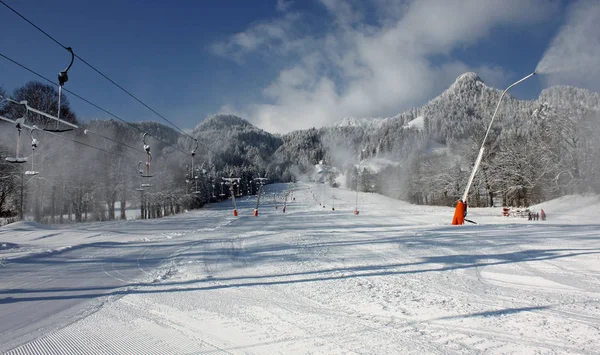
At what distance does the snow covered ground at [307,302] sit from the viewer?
4188mm

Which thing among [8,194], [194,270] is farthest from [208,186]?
[194,270]

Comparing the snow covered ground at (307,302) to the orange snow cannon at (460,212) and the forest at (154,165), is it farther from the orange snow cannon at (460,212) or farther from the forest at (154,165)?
the forest at (154,165)

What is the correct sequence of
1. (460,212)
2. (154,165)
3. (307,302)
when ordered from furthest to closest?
(154,165)
(460,212)
(307,302)

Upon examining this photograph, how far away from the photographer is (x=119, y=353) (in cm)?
405

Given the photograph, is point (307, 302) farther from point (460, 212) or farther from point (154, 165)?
point (154, 165)

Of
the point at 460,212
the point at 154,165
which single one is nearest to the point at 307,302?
the point at 460,212

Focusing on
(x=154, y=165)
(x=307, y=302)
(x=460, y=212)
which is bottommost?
(x=307, y=302)

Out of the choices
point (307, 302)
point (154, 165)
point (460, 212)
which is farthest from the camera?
point (154, 165)

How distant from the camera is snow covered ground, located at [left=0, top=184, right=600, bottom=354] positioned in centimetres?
419

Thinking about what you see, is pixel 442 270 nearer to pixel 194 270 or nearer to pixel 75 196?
pixel 194 270

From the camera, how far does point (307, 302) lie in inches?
229

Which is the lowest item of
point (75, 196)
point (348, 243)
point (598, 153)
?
point (348, 243)

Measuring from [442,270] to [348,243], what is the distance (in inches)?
206

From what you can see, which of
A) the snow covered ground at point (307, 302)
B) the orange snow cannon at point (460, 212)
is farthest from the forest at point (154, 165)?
the snow covered ground at point (307, 302)
